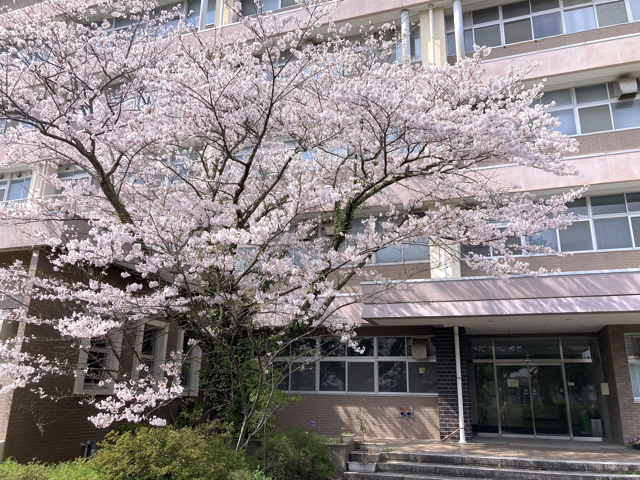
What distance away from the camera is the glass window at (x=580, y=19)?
45.7 ft

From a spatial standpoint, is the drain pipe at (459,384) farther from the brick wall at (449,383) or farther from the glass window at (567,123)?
the glass window at (567,123)

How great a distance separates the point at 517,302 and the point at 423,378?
366 centimetres

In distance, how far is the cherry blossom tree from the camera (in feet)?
24.5

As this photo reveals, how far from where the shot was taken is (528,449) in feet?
37.1

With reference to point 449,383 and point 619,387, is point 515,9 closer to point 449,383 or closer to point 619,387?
point 619,387

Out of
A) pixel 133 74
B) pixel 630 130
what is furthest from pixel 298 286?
pixel 630 130

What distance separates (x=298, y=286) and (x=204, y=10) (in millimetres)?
13054

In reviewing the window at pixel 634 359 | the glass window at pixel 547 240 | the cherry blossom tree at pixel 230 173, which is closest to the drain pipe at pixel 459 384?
the glass window at pixel 547 240

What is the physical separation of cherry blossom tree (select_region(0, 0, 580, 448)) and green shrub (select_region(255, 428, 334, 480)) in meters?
0.71

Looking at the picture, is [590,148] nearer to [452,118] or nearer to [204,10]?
[452,118]

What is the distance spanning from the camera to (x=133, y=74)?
917 cm

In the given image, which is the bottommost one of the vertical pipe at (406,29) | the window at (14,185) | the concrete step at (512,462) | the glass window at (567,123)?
the concrete step at (512,462)

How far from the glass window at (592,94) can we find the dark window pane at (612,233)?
11.0 ft

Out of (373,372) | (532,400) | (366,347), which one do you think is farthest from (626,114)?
(373,372)
